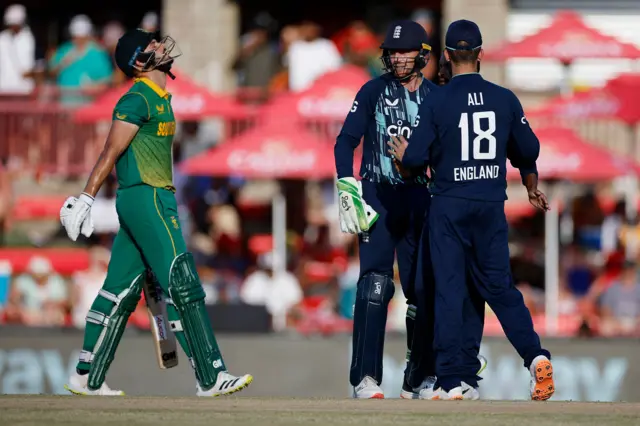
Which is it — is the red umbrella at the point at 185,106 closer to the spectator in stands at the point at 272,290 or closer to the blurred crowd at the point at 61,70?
the blurred crowd at the point at 61,70

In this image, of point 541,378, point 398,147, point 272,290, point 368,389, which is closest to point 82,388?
point 368,389

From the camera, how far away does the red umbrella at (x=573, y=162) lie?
51.4 feet

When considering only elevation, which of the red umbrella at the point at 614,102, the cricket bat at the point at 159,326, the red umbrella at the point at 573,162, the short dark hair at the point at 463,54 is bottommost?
the cricket bat at the point at 159,326

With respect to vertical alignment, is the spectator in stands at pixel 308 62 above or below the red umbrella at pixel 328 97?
above

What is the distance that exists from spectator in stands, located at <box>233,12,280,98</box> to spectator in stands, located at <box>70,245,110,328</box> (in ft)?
12.9

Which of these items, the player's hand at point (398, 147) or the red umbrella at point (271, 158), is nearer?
the player's hand at point (398, 147)

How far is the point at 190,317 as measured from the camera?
8.73 meters

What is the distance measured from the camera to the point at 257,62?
19.7 metres

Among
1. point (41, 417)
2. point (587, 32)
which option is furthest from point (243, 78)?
point (41, 417)

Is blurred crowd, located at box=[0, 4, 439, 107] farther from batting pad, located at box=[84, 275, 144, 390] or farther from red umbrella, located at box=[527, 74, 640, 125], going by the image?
batting pad, located at box=[84, 275, 144, 390]

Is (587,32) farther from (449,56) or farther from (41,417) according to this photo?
(41,417)

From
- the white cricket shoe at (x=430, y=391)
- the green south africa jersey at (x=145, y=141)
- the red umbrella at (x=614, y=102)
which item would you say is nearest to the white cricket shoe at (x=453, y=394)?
the white cricket shoe at (x=430, y=391)

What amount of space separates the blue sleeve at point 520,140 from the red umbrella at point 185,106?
887 centimetres

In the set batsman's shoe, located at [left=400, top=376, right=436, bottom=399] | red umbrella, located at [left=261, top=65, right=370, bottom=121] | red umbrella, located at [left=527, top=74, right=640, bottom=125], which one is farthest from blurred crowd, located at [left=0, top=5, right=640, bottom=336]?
batsman's shoe, located at [left=400, top=376, right=436, bottom=399]
